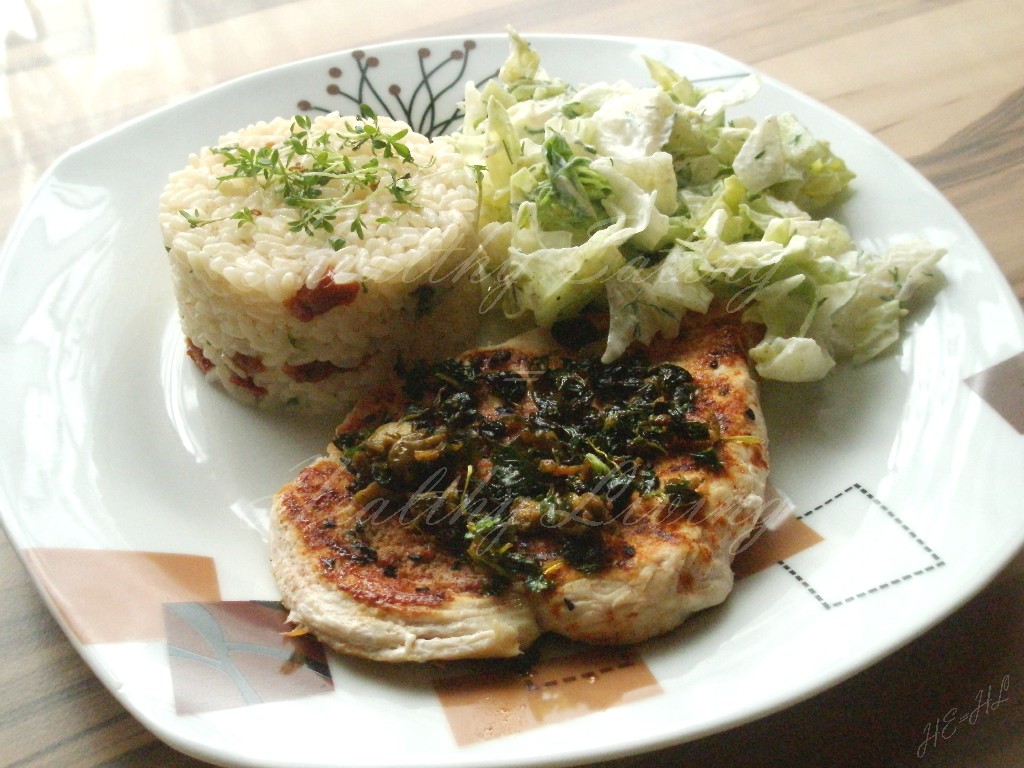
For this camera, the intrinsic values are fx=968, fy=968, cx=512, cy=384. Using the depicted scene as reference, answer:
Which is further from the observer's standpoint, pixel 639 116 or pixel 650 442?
pixel 639 116

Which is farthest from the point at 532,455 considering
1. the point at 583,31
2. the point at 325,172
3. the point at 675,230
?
the point at 583,31

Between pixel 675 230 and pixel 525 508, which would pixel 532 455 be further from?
pixel 675 230

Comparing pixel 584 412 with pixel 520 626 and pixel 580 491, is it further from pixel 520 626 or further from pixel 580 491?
pixel 520 626

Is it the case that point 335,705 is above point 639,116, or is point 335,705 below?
below

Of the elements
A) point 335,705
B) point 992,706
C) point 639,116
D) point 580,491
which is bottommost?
point 992,706

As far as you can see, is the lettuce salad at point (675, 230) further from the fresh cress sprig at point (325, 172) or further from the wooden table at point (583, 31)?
the wooden table at point (583, 31)

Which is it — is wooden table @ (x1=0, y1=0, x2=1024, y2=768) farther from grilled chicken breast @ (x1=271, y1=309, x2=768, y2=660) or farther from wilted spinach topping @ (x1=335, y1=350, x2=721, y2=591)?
wilted spinach topping @ (x1=335, y1=350, x2=721, y2=591)

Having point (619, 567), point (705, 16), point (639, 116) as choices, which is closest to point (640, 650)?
point (619, 567)
